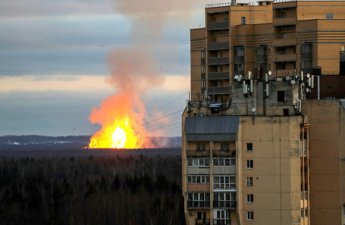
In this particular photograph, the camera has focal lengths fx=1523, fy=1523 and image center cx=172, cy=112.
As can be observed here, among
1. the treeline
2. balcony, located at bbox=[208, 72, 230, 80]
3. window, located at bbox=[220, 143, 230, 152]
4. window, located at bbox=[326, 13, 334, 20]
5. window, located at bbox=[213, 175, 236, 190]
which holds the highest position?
window, located at bbox=[326, 13, 334, 20]

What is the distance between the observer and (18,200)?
179 meters

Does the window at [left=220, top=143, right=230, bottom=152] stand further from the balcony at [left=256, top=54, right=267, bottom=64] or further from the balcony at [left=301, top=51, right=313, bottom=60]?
the balcony at [left=256, top=54, right=267, bottom=64]

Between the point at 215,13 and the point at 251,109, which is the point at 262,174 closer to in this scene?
the point at 251,109

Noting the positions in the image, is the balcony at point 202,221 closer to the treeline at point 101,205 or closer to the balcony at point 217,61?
the treeline at point 101,205

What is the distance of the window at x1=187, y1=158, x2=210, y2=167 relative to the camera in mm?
108000

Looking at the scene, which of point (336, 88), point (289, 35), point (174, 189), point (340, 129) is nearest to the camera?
point (340, 129)

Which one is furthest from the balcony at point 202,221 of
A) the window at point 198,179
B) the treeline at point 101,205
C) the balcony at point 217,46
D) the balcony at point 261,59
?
the balcony at point 217,46

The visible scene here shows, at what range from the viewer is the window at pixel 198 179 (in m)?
108

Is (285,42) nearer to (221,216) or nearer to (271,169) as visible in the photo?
Result: (271,169)

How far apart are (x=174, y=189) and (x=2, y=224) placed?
62.2ft

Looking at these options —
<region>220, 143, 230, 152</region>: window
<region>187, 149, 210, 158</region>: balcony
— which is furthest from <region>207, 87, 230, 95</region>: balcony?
<region>220, 143, 230, 152</region>: window

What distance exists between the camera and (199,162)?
355ft

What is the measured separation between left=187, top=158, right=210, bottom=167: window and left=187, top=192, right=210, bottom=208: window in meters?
2.06

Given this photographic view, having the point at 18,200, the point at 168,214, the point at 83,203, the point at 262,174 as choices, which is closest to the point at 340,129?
the point at 262,174
